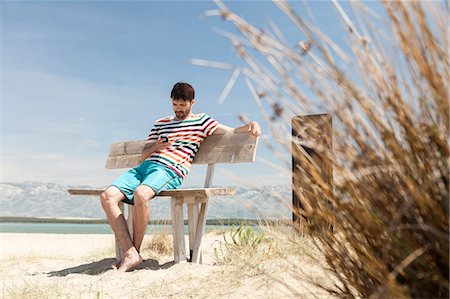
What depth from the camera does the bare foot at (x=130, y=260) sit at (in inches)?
159

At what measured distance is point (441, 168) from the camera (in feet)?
4.69

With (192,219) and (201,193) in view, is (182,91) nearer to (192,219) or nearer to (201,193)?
(201,193)

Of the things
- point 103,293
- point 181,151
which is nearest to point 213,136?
point 181,151

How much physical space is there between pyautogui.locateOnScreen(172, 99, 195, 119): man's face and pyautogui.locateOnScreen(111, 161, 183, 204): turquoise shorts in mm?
471

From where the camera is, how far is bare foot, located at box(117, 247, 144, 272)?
159 inches

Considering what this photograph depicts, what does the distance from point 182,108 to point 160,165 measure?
51cm

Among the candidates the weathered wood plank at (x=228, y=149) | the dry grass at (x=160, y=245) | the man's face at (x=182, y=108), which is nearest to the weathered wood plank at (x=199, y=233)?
the weathered wood plank at (x=228, y=149)

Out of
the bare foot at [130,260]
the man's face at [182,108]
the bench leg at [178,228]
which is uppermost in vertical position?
the man's face at [182,108]

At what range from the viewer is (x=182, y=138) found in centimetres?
445

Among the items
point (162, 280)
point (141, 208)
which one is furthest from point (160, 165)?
point (162, 280)

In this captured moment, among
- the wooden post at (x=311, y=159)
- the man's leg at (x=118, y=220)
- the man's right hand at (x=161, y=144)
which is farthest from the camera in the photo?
the man's right hand at (x=161, y=144)

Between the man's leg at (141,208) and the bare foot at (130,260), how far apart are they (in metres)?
0.12

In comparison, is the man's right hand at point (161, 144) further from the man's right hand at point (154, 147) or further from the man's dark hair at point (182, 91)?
the man's dark hair at point (182, 91)

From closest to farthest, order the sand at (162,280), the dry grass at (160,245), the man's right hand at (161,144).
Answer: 1. the sand at (162,280)
2. the man's right hand at (161,144)
3. the dry grass at (160,245)
